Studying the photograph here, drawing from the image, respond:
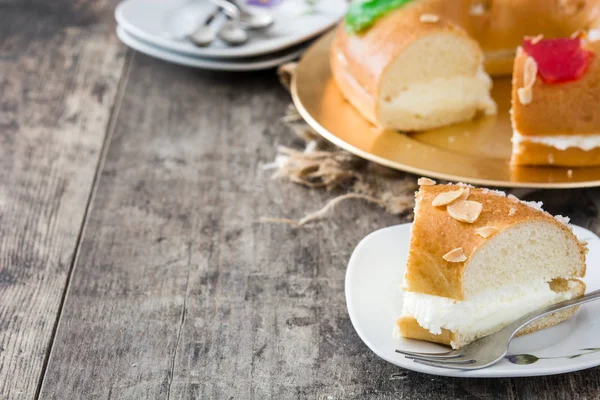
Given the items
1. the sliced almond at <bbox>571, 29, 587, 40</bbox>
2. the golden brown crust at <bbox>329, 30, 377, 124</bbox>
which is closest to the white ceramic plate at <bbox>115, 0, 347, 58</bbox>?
the golden brown crust at <bbox>329, 30, 377, 124</bbox>

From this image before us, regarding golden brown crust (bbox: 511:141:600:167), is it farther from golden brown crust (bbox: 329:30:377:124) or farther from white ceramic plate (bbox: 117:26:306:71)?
Answer: white ceramic plate (bbox: 117:26:306:71)

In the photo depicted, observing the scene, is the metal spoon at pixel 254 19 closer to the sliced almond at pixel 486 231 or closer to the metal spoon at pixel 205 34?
the metal spoon at pixel 205 34

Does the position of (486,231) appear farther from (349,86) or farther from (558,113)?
(349,86)

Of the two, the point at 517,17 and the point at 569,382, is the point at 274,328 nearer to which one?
the point at 569,382

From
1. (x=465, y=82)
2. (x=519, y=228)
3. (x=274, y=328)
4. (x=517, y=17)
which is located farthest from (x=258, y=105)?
(x=519, y=228)

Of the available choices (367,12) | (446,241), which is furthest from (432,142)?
(446,241)
